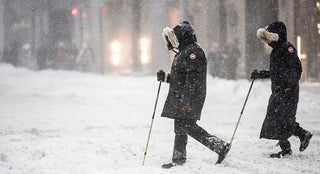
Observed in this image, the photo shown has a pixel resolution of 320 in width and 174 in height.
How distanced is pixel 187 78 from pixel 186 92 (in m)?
0.17

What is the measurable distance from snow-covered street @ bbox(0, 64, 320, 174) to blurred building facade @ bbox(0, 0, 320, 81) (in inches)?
138

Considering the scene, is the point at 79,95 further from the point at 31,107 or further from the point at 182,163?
the point at 182,163

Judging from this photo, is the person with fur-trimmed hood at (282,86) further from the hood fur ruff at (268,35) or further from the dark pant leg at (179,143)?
the dark pant leg at (179,143)

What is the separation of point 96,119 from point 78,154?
4.12 metres

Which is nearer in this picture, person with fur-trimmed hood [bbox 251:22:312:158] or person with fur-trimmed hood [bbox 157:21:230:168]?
person with fur-trimmed hood [bbox 157:21:230:168]

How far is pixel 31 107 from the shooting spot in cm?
1138

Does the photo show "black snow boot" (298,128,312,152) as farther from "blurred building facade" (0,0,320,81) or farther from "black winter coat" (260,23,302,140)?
"blurred building facade" (0,0,320,81)

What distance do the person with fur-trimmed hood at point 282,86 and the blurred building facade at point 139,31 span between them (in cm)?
1269

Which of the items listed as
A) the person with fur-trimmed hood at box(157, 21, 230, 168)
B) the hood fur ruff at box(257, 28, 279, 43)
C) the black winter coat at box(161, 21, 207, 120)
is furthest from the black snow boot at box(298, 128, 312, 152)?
the black winter coat at box(161, 21, 207, 120)

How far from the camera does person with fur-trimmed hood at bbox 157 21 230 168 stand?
4.40 metres

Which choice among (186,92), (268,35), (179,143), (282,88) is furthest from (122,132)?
(268,35)

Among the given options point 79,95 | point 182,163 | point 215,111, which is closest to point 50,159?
point 182,163

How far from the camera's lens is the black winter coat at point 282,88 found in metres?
4.80

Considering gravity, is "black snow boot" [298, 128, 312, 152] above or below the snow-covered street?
above
